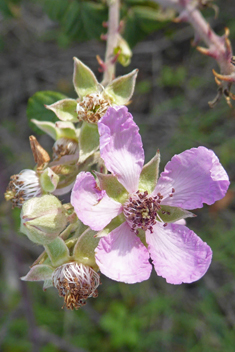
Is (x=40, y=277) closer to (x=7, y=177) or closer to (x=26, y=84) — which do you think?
(x=7, y=177)

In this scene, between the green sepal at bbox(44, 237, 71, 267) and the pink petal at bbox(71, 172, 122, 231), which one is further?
the green sepal at bbox(44, 237, 71, 267)

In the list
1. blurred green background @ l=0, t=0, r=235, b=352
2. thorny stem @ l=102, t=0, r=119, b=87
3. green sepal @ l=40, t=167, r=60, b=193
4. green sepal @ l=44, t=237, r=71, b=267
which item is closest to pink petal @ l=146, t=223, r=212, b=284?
green sepal @ l=44, t=237, r=71, b=267

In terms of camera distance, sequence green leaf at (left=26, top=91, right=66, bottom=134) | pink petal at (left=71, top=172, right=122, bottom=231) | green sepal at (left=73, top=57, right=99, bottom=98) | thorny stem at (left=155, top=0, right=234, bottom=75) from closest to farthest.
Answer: pink petal at (left=71, top=172, right=122, bottom=231)
green sepal at (left=73, top=57, right=99, bottom=98)
thorny stem at (left=155, top=0, right=234, bottom=75)
green leaf at (left=26, top=91, right=66, bottom=134)

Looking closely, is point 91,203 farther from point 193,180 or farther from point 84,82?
point 84,82

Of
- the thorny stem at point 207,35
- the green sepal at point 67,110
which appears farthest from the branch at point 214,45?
the green sepal at point 67,110

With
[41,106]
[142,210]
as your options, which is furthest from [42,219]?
[41,106]

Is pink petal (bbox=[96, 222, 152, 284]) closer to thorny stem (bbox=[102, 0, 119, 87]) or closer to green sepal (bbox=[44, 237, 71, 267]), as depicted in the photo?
green sepal (bbox=[44, 237, 71, 267])

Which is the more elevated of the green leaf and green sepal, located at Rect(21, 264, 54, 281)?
the green leaf
